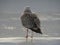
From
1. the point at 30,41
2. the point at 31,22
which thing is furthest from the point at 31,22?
the point at 30,41

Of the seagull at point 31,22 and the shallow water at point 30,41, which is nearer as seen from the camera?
the shallow water at point 30,41

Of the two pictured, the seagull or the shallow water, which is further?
the seagull

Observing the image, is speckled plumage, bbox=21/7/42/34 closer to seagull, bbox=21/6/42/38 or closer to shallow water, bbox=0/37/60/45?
seagull, bbox=21/6/42/38

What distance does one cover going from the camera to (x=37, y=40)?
16.9 ft

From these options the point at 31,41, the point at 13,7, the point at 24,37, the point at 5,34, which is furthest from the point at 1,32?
the point at 13,7

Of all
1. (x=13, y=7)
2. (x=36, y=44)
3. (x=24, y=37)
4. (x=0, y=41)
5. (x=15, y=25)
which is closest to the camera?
(x=36, y=44)

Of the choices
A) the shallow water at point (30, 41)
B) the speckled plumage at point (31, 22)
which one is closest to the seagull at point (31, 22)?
the speckled plumage at point (31, 22)

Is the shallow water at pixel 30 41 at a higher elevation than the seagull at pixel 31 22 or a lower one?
lower

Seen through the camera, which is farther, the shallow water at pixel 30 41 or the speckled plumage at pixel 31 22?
the speckled plumage at pixel 31 22

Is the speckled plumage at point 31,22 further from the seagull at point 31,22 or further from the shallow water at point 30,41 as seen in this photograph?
the shallow water at point 30,41

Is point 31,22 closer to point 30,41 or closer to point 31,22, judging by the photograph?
point 31,22

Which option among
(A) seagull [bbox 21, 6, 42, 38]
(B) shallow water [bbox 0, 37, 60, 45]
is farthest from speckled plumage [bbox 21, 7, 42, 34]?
(B) shallow water [bbox 0, 37, 60, 45]

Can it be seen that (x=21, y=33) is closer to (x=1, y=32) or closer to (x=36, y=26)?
(x=1, y=32)

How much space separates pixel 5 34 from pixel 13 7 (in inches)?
227
